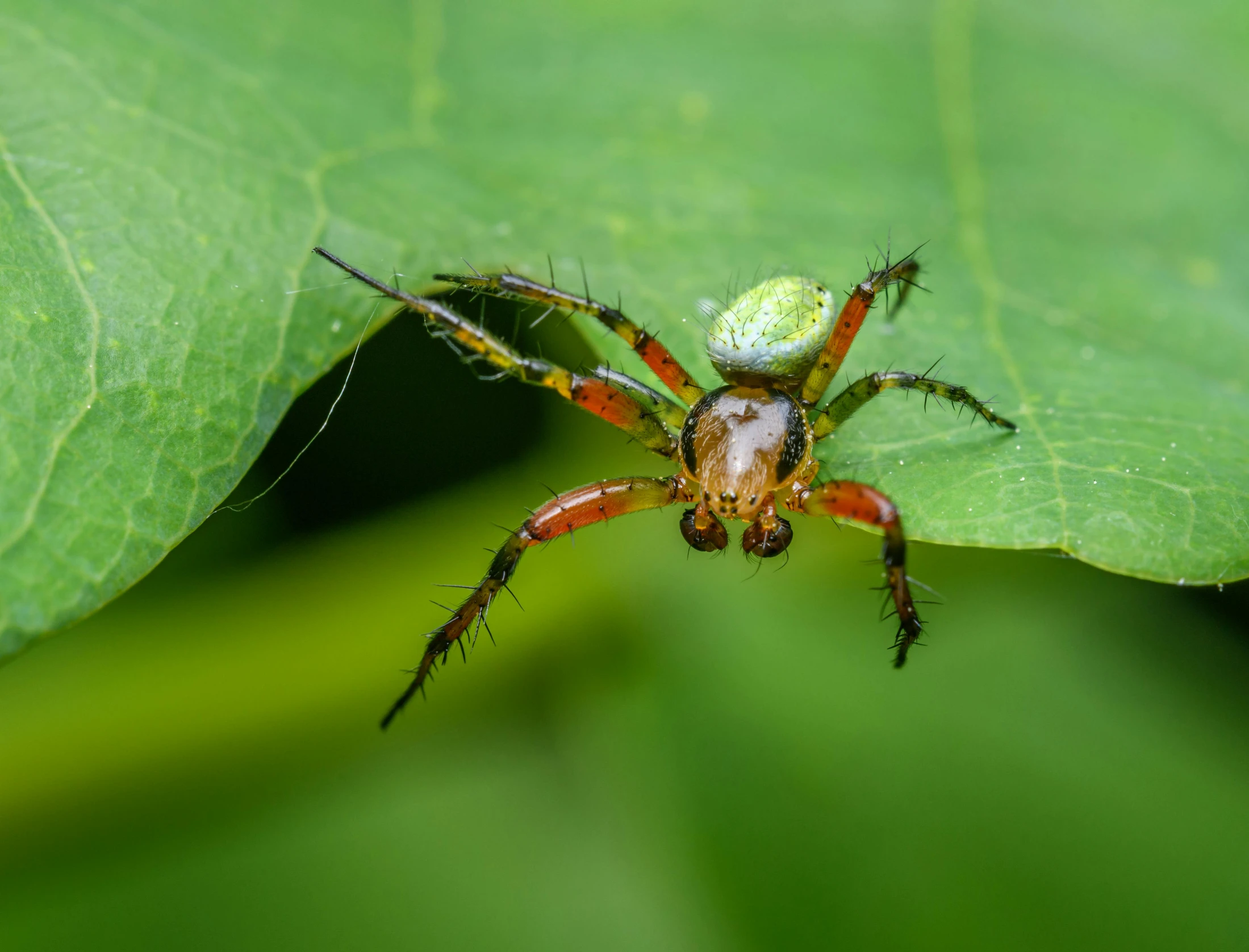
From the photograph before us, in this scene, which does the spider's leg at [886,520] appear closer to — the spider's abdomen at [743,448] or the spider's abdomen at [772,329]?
the spider's abdomen at [743,448]

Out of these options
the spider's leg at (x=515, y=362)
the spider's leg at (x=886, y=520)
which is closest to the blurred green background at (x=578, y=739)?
the spider's leg at (x=515, y=362)

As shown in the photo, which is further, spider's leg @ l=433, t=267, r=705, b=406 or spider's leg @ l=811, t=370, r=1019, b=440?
spider's leg @ l=433, t=267, r=705, b=406

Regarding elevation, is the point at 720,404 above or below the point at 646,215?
below

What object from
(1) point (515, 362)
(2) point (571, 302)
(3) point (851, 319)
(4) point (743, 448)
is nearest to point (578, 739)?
(4) point (743, 448)

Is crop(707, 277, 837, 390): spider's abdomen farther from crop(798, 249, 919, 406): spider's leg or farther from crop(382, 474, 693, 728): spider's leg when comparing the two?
crop(382, 474, 693, 728): spider's leg

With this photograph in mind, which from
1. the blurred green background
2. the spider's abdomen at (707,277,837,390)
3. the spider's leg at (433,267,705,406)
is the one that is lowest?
the blurred green background

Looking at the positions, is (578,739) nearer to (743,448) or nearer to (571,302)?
(743,448)

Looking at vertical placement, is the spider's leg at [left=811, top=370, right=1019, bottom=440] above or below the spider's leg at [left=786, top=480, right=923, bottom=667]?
above

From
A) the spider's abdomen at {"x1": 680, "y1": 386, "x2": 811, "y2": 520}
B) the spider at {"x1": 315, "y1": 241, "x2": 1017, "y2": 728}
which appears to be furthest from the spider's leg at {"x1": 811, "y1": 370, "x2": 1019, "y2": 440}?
the spider's abdomen at {"x1": 680, "y1": 386, "x2": 811, "y2": 520}
